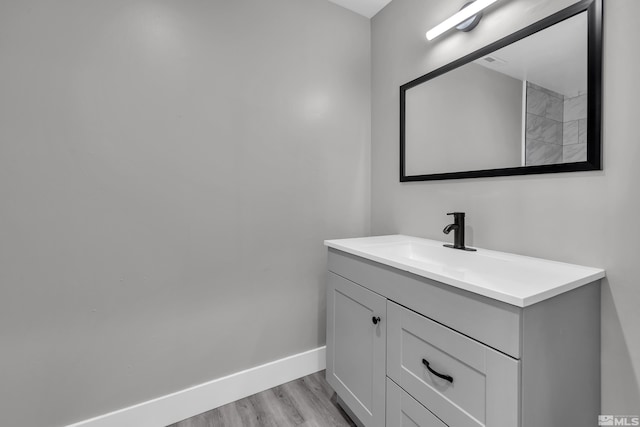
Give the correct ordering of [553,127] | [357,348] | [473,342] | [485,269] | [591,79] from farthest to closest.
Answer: [357,348], [485,269], [553,127], [591,79], [473,342]

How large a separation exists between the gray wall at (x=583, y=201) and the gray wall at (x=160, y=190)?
63cm

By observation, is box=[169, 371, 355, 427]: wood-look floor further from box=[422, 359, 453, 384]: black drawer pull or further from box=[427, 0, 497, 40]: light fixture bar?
box=[427, 0, 497, 40]: light fixture bar

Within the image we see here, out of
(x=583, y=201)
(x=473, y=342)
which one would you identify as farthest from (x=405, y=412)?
(x=583, y=201)

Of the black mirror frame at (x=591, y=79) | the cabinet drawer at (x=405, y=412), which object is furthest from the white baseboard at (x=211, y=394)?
the black mirror frame at (x=591, y=79)

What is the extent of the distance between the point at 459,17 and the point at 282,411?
6.94 feet

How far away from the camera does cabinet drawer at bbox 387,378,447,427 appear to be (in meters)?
0.98

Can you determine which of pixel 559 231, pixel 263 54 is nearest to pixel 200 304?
pixel 263 54

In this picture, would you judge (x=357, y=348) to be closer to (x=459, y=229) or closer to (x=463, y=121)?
(x=459, y=229)

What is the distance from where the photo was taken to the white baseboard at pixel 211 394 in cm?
138

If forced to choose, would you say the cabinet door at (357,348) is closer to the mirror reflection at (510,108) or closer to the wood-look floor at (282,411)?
the wood-look floor at (282,411)

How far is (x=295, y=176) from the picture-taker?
179 centimetres

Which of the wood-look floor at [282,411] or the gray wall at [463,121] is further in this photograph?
the wood-look floor at [282,411]

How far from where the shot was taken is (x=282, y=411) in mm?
1548

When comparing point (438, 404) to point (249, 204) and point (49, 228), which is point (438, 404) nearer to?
point (249, 204)
